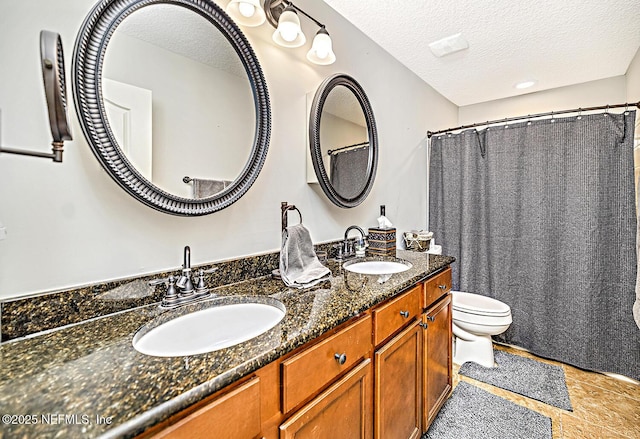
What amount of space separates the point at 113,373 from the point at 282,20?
4.50ft

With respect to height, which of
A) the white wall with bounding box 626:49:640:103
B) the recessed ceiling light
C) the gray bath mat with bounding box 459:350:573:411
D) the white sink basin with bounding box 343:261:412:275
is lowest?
→ the gray bath mat with bounding box 459:350:573:411

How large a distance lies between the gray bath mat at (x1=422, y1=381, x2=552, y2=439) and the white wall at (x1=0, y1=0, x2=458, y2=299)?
119cm

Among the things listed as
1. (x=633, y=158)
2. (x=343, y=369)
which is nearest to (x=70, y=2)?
(x=343, y=369)

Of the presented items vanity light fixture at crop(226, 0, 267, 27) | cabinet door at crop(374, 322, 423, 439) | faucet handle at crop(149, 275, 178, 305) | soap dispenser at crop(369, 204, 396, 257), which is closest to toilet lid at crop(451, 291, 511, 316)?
soap dispenser at crop(369, 204, 396, 257)

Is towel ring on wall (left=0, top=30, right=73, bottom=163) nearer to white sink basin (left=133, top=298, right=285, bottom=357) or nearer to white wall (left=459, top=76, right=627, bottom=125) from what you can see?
white sink basin (left=133, top=298, right=285, bottom=357)

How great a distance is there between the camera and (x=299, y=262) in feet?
4.22

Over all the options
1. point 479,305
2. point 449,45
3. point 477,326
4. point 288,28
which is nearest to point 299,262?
point 288,28

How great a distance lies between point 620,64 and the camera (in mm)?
2326

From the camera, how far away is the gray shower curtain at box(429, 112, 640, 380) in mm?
1975

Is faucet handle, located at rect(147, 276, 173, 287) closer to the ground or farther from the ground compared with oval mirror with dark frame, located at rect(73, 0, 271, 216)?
closer to the ground

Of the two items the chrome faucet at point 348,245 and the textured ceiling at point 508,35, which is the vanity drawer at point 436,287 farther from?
the textured ceiling at point 508,35

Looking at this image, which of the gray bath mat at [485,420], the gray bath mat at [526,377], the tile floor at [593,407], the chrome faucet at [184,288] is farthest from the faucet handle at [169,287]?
the gray bath mat at [526,377]

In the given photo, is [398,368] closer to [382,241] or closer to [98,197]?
[382,241]

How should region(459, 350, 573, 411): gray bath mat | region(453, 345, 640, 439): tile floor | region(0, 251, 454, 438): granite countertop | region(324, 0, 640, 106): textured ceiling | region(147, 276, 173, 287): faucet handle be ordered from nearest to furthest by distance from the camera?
region(0, 251, 454, 438): granite countertop
region(147, 276, 173, 287): faucet handle
region(453, 345, 640, 439): tile floor
region(324, 0, 640, 106): textured ceiling
region(459, 350, 573, 411): gray bath mat
